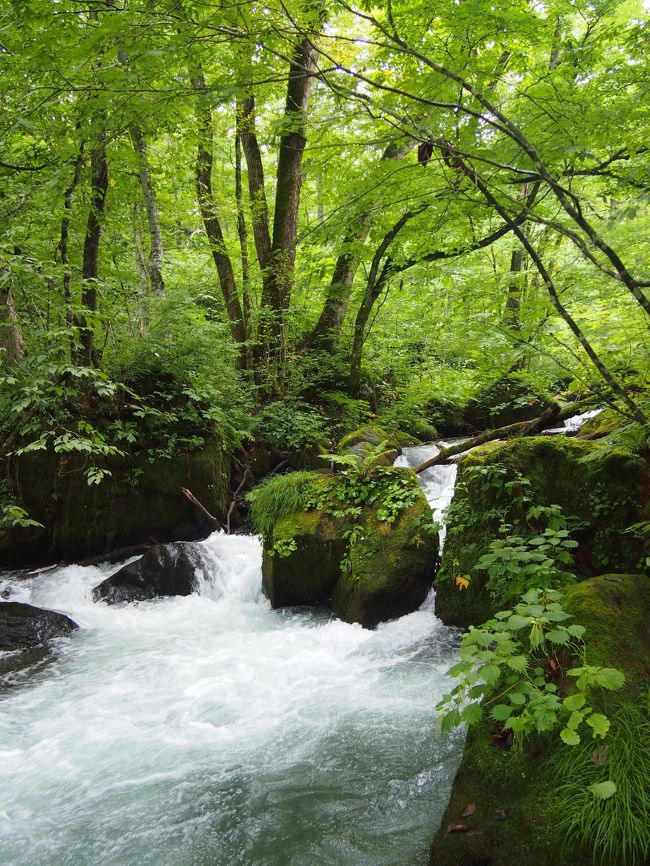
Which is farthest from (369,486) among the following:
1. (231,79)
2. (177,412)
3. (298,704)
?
(231,79)

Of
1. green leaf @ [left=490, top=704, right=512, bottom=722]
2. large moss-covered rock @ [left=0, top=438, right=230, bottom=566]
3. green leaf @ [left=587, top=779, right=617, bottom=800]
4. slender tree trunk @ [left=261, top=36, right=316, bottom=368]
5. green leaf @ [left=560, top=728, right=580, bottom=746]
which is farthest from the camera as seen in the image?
slender tree trunk @ [left=261, top=36, right=316, bottom=368]

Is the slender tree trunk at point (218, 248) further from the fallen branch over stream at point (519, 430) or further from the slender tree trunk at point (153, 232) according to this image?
the fallen branch over stream at point (519, 430)

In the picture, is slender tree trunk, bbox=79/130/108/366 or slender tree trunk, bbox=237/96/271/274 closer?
slender tree trunk, bbox=79/130/108/366

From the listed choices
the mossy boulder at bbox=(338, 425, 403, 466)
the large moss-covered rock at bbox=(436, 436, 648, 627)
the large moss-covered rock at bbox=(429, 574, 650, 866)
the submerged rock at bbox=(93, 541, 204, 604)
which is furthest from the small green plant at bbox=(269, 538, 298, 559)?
the large moss-covered rock at bbox=(429, 574, 650, 866)

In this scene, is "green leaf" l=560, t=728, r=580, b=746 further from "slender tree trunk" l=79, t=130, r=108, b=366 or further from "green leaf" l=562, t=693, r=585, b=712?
"slender tree trunk" l=79, t=130, r=108, b=366

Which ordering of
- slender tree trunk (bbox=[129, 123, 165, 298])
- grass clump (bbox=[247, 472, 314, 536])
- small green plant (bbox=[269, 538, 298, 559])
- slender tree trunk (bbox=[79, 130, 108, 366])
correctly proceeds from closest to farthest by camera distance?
small green plant (bbox=[269, 538, 298, 559]) → grass clump (bbox=[247, 472, 314, 536]) → slender tree trunk (bbox=[79, 130, 108, 366]) → slender tree trunk (bbox=[129, 123, 165, 298])

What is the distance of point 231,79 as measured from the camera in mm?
3109

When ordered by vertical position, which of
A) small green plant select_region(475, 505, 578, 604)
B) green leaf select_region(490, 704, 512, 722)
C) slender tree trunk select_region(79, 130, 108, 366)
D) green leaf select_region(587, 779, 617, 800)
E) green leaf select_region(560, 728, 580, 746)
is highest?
slender tree trunk select_region(79, 130, 108, 366)

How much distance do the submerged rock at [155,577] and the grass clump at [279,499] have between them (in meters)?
1.22

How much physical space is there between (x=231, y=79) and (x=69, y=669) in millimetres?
5686

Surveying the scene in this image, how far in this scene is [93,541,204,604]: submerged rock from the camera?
22.9ft

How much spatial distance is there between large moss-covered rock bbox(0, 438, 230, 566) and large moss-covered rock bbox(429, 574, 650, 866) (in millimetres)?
6362

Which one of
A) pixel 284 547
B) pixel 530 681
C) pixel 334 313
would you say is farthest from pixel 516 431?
pixel 530 681

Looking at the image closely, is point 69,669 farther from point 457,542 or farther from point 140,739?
point 457,542
